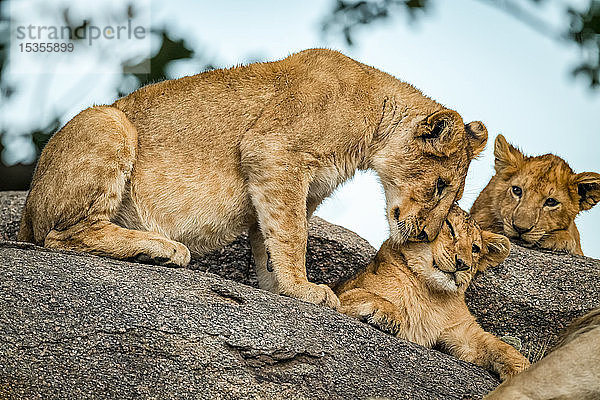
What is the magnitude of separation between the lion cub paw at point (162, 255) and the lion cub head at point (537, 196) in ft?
12.7

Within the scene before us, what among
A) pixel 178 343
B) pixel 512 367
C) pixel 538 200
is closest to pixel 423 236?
pixel 512 367

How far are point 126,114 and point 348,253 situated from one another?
2865mm

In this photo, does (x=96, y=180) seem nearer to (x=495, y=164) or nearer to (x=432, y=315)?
(x=432, y=315)

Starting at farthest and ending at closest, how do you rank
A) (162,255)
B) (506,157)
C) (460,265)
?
(506,157)
(460,265)
(162,255)

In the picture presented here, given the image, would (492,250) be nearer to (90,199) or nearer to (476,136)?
(476,136)

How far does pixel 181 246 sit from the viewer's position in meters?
6.59

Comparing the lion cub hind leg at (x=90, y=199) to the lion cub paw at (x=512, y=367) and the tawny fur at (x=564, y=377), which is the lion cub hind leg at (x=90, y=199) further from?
the tawny fur at (x=564, y=377)

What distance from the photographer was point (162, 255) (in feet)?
21.2

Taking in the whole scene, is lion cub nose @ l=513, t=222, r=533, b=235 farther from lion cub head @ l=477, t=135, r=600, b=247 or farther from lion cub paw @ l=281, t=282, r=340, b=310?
lion cub paw @ l=281, t=282, r=340, b=310

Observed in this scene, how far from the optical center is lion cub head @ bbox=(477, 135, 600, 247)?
8.79 meters

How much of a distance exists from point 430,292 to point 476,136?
1.45m

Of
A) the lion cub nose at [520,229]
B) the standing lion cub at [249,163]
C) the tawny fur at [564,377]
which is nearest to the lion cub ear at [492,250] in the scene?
the standing lion cub at [249,163]

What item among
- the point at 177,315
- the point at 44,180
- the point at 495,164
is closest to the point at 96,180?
the point at 44,180

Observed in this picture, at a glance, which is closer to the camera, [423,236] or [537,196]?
[423,236]
